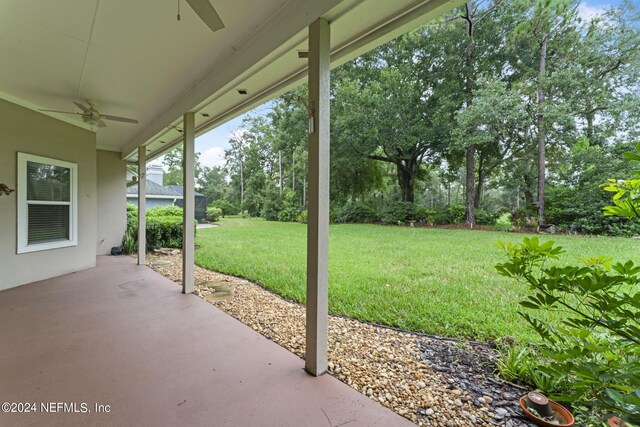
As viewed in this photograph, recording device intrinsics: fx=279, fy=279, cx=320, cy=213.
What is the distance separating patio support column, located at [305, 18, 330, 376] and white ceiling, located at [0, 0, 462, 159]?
27 cm

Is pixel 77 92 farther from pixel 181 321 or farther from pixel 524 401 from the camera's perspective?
pixel 524 401

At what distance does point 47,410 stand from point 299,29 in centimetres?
306

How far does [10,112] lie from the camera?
13.0ft

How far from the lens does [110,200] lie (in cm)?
726

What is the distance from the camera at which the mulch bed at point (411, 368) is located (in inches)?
68.4

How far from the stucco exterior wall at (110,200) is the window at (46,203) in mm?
2294

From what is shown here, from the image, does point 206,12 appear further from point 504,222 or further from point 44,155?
point 504,222

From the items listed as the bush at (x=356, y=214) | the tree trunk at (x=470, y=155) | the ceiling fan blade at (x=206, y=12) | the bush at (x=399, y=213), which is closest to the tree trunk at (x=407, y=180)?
the bush at (x=399, y=213)

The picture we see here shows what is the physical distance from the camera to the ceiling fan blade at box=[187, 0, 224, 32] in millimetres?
1593

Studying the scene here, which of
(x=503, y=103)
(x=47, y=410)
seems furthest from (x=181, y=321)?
(x=503, y=103)

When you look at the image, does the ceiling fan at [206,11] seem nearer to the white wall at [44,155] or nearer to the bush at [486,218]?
the white wall at [44,155]

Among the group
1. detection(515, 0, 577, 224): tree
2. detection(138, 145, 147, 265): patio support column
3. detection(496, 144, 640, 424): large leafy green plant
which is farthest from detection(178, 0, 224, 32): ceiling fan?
detection(515, 0, 577, 224): tree

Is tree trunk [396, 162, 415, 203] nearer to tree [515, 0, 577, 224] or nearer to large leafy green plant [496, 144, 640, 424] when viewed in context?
tree [515, 0, 577, 224]

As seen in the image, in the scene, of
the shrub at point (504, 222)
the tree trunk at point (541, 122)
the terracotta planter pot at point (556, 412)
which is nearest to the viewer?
the terracotta planter pot at point (556, 412)
